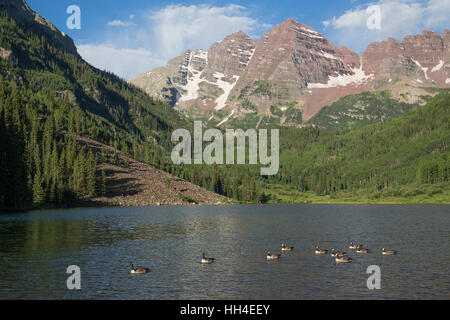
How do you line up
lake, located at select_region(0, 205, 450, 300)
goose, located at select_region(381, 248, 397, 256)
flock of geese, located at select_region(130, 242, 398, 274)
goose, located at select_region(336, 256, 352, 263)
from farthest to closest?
1. goose, located at select_region(381, 248, 397, 256)
2. goose, located at select_region(336, 256, 352, 263)
3. flock of geese, located at select_region(130, 242, 398, 274)
4. lake, located at select_region(0, 205, 450, 300)

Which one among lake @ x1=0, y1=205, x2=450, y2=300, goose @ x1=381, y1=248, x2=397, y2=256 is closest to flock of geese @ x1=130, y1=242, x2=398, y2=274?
goose @ x1=381, y1=248, x2=397, y2=256

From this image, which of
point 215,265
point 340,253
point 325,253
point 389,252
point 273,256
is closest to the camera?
point 215,265

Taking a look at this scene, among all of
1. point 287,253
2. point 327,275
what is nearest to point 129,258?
point 287,253

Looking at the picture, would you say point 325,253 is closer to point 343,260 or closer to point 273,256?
point 343,260

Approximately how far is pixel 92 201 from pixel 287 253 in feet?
489

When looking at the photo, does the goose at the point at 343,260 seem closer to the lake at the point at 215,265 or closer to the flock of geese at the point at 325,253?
the flock of geese at the point at 325,253

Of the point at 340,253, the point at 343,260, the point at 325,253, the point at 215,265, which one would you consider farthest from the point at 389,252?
the point at 215,265

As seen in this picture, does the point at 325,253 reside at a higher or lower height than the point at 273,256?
lower

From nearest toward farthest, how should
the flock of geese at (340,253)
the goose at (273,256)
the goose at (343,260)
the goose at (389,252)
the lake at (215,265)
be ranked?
the lake at (215,265) < the goose at (343,260) < the flock of geese at (340,253) < the goose at (273,256) < the goose at (389,252)

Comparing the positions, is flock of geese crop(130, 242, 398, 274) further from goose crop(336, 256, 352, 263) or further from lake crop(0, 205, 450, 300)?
lake crop(0, 205, 450, 300)

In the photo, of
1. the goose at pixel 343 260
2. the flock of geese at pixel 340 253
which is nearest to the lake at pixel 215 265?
the goose at pixel 343 260

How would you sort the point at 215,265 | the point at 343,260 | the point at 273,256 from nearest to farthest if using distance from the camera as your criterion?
the point at 215,265 → the point at 343,260 → the point at 273,256
